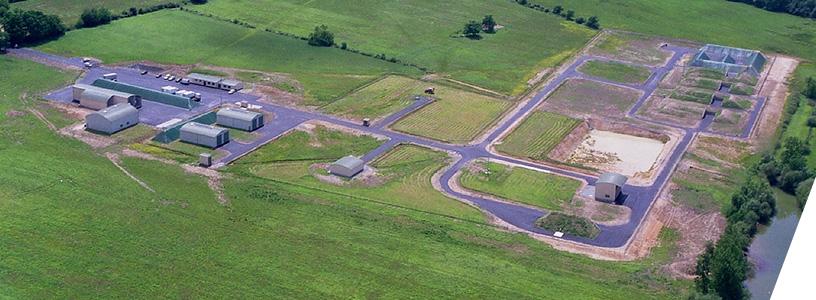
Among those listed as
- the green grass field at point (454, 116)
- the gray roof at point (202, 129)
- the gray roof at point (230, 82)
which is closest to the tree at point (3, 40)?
the gray roof at point (230, 82)

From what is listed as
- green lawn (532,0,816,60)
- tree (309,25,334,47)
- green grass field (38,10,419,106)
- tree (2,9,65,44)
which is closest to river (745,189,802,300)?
green grass field (38,10,419,106)

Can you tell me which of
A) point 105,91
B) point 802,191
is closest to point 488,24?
point 105,91

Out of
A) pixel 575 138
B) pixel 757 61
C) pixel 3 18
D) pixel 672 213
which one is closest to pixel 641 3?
pixel 757 61

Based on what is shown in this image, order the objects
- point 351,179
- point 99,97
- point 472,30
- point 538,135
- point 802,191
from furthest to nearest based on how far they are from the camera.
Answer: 1. point 472,30
2. point 538,135
3. point 99,97
4. point 802,191
5. point 351,179

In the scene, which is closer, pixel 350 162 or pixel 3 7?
pixel 350 162

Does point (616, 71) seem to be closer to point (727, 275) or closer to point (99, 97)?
point (727, 275)

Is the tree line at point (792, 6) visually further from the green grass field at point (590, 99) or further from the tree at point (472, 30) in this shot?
the tree at point (472, 30)
